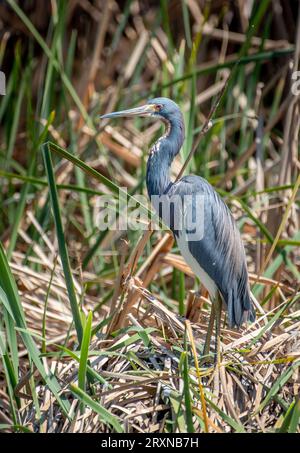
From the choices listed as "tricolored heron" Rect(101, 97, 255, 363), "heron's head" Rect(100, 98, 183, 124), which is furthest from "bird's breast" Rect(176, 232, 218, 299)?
"heron's head" Rect(100, 98, 183, 124)

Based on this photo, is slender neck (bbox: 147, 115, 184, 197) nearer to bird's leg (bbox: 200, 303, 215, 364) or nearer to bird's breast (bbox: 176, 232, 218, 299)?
bird's breast (bbox: 176, 232, 218, 299)

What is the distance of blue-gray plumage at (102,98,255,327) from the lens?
8.76 feet

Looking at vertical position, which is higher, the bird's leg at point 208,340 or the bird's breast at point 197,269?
the bird's breast at point 197,269

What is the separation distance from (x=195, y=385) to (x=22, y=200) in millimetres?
1277

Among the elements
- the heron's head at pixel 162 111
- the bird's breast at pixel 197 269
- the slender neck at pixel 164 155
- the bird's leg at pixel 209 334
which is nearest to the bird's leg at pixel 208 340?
the bird's leg at pixel 209 334

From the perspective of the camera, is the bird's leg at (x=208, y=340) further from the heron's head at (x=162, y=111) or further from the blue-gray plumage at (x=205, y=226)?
the heron's head at (x=162, y=111)

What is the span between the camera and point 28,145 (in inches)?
168

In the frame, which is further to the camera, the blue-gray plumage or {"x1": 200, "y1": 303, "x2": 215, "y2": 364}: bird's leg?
the blue-gray plumage

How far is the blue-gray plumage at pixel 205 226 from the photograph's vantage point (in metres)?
2.67

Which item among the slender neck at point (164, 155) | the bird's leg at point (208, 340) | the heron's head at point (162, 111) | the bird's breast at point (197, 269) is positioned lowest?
the bird's leg at point (208, 340)

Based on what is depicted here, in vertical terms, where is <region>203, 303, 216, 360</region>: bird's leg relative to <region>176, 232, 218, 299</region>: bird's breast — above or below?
below

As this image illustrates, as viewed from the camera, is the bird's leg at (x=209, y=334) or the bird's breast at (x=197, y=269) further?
the bird's breast at (x=197, y=269)
